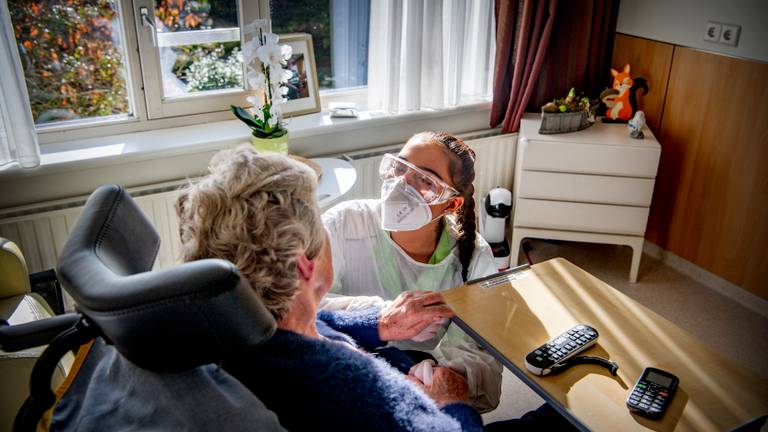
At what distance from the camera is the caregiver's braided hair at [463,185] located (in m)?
1.87

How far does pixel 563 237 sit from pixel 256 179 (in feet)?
7.94

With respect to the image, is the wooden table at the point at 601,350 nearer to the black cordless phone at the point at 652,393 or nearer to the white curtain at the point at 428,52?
the black cordless phone at the point at 652,393

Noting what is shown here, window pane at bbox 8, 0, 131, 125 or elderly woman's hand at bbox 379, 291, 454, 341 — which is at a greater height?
window pane at bbox 8, 0, 131, 125

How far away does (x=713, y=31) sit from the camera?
293 cm

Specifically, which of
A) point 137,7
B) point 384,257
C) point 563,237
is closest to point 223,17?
point 137,7

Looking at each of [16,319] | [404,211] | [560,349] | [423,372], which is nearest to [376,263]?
[404,211]

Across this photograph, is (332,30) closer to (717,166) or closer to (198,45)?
(198,45)

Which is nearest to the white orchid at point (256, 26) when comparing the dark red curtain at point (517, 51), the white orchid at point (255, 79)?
the white orchid at point (255, 79)

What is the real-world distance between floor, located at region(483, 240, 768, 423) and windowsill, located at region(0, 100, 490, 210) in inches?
39.9

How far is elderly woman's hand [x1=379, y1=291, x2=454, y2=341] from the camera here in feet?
5.05

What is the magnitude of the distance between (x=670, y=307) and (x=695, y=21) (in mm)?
1294

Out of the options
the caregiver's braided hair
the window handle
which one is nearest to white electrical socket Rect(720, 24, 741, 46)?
the caregiver's braided hair

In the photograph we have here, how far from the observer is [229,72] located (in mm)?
2881

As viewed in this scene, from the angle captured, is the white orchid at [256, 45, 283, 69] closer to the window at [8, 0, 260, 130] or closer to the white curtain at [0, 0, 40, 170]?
the window at [8, 0, 260, 130]
